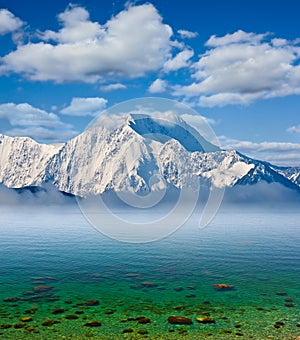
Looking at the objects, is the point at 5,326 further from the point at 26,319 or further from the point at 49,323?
the point at 49,323

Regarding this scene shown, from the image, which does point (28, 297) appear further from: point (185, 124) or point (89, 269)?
point (185, 124)

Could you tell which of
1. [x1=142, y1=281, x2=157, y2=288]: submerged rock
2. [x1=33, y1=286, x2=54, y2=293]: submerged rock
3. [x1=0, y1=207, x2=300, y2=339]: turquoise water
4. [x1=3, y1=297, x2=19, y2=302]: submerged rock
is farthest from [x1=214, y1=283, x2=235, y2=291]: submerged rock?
[x1=3, y1=297, x2=19, y2=302]: submerged rock

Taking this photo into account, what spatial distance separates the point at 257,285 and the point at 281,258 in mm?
23465

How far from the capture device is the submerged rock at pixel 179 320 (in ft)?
99.1

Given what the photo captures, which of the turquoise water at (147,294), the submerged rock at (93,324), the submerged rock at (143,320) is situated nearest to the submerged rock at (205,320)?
the turquoise water at (147,294)

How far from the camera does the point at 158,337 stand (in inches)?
1077

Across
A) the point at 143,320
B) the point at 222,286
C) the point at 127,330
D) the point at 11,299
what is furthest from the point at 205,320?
the point at 11,299

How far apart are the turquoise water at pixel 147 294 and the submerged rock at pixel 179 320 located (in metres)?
0.45

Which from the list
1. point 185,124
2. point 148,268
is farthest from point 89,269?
point 185,124

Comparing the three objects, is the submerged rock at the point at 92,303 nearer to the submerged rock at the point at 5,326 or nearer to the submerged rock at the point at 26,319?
the submerged rock at the point at 26,319

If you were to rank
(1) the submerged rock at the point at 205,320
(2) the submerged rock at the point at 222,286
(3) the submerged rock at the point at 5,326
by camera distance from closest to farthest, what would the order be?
1. (3) the submerged rock at the point at 5,326
2. (1) the submerged rock at the point at 205,320
3. (2) the submerged rock at the point at 222,286

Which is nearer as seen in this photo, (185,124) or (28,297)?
(28,297)

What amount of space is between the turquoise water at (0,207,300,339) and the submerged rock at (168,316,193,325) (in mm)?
448

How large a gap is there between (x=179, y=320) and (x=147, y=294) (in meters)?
8.99
